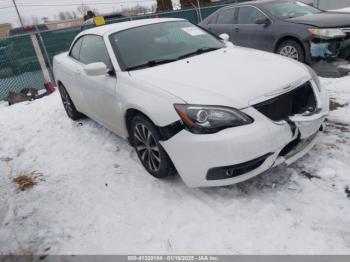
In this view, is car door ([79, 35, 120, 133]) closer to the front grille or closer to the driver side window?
the front grille

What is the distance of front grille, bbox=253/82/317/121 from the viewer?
269cm

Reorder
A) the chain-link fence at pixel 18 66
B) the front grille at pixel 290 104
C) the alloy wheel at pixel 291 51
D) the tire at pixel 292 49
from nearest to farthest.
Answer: the front grille at pixel 290 104, the tire at pixel 292 49, the alloy wheel at pixel 291 51, the chain-link fence at pixel 18 66

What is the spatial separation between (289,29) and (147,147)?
4.47m

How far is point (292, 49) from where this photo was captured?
6.25 meters

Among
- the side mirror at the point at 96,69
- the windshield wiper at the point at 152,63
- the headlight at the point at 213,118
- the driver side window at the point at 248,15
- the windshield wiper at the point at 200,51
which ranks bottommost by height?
the headlight at the point at 213,118

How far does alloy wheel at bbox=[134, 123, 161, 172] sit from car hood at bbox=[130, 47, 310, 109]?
1.69 ft

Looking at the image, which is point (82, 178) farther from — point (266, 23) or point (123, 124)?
point (266, 23)

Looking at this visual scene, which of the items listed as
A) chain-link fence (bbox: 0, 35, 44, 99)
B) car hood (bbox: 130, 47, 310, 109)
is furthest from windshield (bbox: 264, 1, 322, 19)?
chain-link fence (bbox: 0, 35, 44, 99)

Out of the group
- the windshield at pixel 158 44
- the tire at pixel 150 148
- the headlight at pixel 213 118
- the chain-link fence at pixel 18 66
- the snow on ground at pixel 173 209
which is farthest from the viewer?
the chain-link fence at pixel 18 66

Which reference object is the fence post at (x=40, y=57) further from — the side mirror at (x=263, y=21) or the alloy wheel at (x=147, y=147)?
the alloy wheel at (x=147, y=147)

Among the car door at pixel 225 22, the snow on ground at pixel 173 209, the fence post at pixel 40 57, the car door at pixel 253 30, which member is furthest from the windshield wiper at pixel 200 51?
the fence post at pixel 40 57

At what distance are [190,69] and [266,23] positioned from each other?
14.0ft

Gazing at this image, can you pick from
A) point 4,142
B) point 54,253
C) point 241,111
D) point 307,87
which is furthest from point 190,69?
point 4,142

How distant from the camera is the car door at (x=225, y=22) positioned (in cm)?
756
